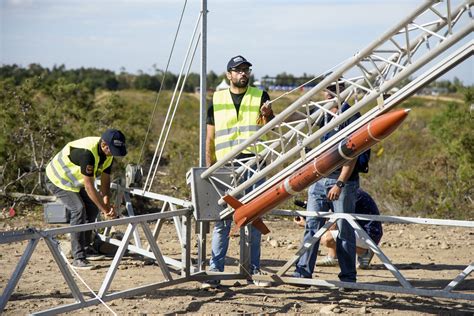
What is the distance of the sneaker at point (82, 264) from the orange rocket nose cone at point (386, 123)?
437 cm

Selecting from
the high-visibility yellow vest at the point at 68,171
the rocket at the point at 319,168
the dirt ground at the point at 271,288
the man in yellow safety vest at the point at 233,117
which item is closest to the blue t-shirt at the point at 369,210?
the dirt ground at the point at 271,288

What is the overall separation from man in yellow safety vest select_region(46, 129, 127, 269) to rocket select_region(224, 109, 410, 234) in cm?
189

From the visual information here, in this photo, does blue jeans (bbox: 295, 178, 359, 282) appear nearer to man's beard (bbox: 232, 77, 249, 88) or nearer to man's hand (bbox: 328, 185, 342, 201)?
man's hand (bbox: 328, 185, 342, 201)

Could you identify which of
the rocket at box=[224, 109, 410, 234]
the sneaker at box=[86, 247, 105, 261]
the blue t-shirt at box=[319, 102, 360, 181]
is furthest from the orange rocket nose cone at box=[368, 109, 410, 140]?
the sneaker at box=[86, 247, 105, 261]

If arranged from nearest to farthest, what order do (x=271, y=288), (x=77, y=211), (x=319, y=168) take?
(x=319, y=168)
(x=271, y=288)
(x=77, y=211)

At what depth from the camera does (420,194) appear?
50.4 ft

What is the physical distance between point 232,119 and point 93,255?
10.5 feet

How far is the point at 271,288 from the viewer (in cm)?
914

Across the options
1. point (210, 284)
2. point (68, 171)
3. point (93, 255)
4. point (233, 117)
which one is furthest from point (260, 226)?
point (93, 255)

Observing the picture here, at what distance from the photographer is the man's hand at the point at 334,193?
8.54 m

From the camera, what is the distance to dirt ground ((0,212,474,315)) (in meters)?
8.18

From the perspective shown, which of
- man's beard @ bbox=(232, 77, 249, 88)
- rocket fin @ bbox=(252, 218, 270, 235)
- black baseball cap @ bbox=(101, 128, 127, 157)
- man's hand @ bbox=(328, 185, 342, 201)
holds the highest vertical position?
man's beard @ bbox=(232, 77, 249, 88)

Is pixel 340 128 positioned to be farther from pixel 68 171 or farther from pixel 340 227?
pixel 68 171

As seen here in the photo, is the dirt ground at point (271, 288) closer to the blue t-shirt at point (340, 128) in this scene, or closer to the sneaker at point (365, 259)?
the sneaker at point (365, 259)
